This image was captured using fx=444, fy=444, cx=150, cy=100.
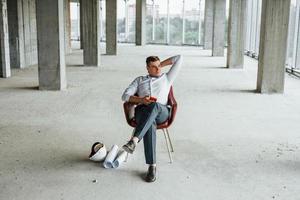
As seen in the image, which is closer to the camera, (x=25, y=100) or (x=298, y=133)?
(x=298, y=133)

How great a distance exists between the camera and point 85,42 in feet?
49.6

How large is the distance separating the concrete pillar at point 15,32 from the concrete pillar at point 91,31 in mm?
2128

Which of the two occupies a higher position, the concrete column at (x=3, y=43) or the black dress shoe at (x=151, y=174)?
the concrete column at (x=3, y=43)

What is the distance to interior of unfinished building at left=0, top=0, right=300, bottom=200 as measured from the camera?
4461 millimetres

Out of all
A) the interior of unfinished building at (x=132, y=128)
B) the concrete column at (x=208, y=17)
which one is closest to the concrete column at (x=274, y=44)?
the interior of unfinished building at (x=132, y=128)

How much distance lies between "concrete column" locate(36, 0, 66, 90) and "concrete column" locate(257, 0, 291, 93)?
457 cm

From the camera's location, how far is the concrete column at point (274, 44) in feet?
31.8

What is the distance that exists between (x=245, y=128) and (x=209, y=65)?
9310 mm

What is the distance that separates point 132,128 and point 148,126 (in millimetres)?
2083

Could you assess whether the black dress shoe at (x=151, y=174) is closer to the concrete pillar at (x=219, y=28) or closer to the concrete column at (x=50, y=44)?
the concrete column at (x=50, y=44)

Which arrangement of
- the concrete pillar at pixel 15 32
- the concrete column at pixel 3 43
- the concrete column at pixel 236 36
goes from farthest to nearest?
1. the concrete column at pixel 236 36
2. the concrete pillar at pixel 15 32
3. the concrete column at pixel 3 43

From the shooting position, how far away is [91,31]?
15.2m

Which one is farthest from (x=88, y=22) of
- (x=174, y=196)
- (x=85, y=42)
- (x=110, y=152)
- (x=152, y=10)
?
(x=152, y=10)

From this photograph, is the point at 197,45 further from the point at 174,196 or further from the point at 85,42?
the point at 174,196
